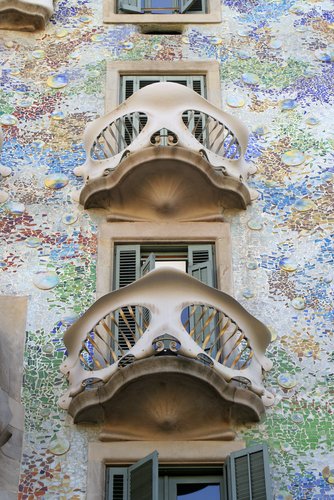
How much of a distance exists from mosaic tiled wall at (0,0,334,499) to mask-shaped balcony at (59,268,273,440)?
0.25 m

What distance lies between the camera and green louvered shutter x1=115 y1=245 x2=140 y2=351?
1373cm

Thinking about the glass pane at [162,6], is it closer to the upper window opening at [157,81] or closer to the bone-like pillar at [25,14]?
the bone-like pillar at [25,14]

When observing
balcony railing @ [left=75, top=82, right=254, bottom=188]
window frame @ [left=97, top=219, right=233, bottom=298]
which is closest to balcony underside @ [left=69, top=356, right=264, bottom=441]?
window frame @ [left=97, top=219, right=233, bottom=298]

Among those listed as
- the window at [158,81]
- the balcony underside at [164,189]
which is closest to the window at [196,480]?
the balcony underside at [164,189]

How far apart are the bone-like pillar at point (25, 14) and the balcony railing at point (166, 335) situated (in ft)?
16.8

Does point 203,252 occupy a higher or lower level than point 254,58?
lower

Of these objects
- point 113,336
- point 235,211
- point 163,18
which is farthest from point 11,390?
point 163,18

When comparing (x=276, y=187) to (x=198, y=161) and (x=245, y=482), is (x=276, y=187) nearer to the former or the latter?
(x=198, y=161)

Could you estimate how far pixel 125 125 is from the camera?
1552 centimetres

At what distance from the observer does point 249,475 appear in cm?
1226

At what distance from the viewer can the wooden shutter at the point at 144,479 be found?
467 inches

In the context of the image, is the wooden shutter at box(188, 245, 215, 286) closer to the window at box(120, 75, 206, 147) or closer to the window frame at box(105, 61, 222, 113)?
the window at box(120, 75, 206, 147)

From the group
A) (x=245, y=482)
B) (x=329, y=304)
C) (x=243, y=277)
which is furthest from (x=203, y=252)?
(x=245, y=482)

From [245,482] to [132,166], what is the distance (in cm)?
396
